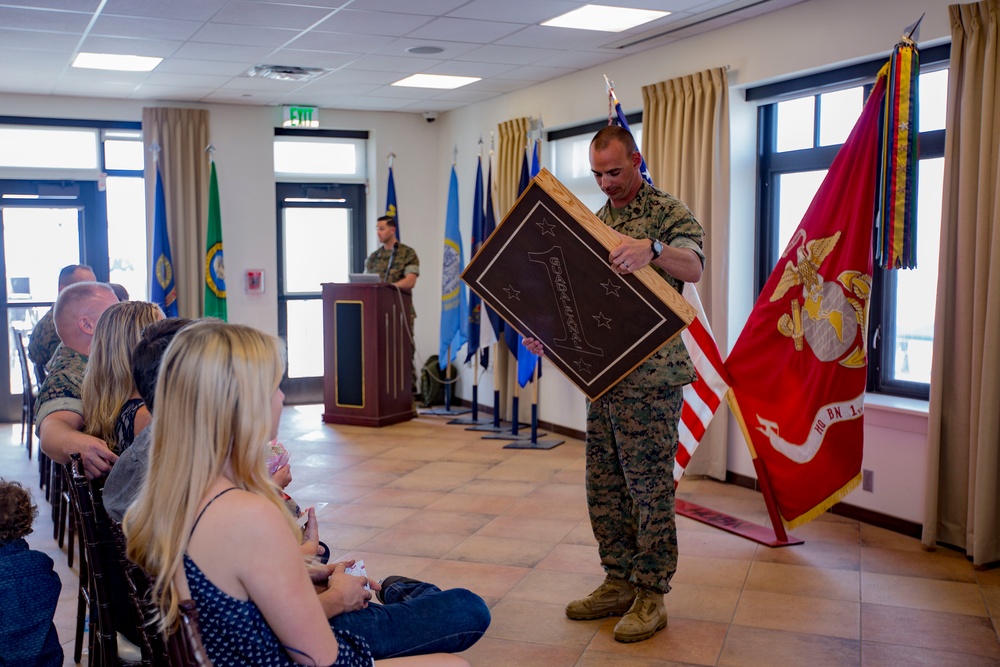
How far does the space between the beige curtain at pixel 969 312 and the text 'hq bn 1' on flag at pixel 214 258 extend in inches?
238

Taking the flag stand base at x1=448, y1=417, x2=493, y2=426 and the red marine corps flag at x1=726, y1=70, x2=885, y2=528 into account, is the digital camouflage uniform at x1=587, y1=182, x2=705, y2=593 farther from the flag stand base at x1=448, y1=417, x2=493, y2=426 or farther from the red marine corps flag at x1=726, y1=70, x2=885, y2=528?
the flag stand base at x1=448, y1=417, x2=493, y2=426

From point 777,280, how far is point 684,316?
177 centimetres

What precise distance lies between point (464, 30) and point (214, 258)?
3.73 meters

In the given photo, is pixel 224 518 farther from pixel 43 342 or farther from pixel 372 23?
pixel 372 23

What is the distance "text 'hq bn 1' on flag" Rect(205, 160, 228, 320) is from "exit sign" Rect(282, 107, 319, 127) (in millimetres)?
→ 805

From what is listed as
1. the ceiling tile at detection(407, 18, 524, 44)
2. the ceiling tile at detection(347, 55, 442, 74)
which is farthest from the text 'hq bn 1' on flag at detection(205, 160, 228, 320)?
the ceiling tile at detection(407, 18, 524, 44)

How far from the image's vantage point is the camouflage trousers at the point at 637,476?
3.13 metres

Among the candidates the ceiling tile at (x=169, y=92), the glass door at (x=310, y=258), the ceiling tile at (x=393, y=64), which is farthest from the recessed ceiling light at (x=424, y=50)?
the glass door at (x=310, y=258)

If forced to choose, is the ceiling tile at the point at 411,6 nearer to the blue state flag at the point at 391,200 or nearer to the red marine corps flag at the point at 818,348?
the red marine corps flag at the point at 818,348

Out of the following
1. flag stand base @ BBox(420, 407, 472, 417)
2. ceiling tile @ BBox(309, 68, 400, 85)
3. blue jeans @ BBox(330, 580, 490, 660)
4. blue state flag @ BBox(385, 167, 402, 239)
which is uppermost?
ceiling tile @ BBox(309, 68, 400, 85)

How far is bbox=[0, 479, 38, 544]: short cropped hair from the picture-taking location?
84.2 inches

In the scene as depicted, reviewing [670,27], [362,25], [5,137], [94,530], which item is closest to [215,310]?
[5,137]

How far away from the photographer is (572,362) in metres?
3.16

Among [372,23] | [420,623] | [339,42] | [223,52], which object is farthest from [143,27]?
[420,623]
